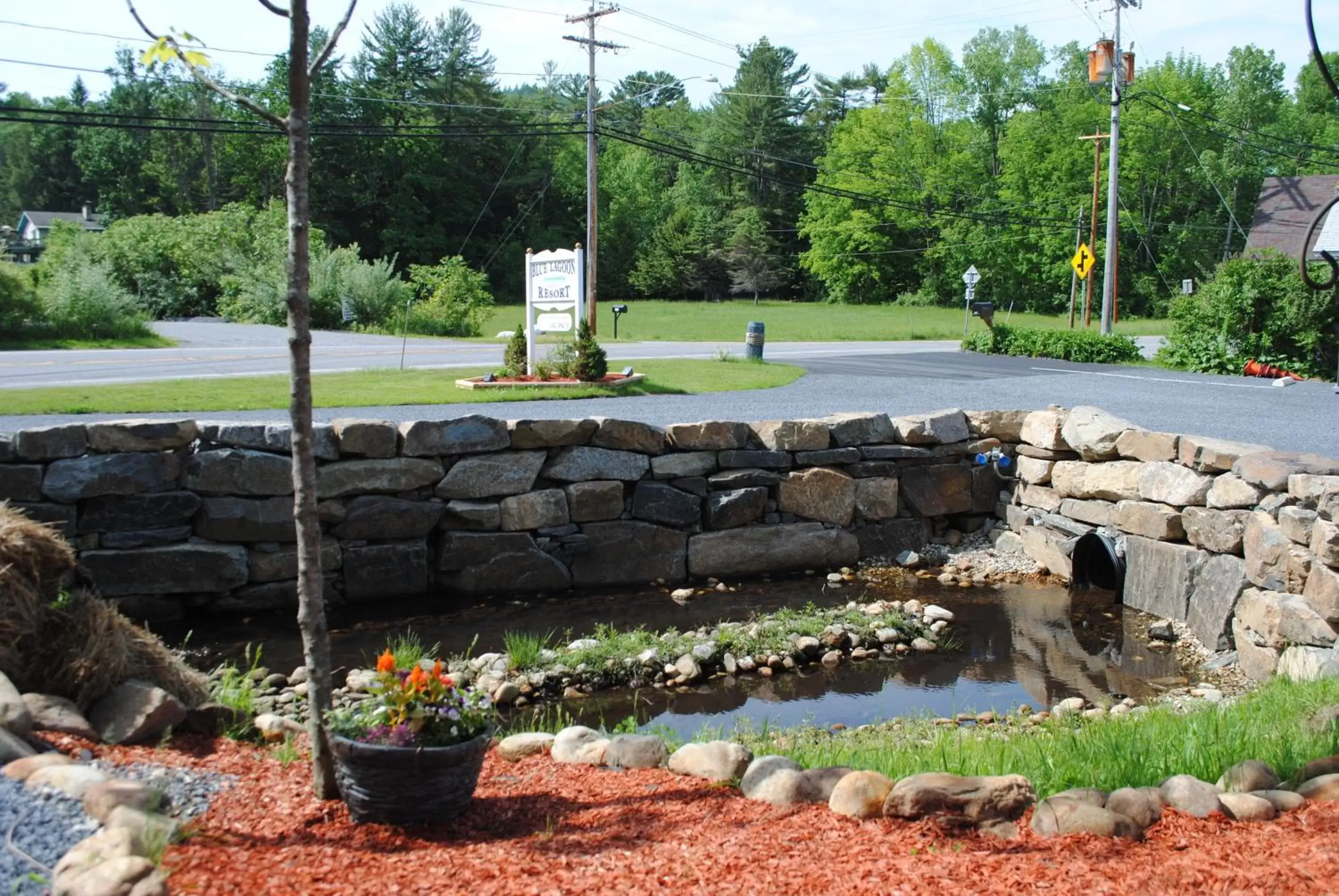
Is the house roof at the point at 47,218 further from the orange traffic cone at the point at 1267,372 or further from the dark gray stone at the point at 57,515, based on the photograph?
the dark gray stone at the point at 57,515

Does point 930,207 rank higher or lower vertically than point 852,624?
higher

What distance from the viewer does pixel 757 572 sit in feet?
33.3

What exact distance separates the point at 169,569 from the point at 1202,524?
24.7 ft

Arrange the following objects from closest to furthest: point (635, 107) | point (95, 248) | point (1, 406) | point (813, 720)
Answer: point (813, 720) → point (1, 406) → point (95, 248) → point (635, 107)

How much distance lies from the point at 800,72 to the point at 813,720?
218 ft

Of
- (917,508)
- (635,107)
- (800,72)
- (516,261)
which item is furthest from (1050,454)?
(635,107)

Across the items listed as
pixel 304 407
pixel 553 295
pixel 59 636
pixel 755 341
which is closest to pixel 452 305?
pixel 755 341

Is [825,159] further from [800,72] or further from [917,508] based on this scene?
[917,508]

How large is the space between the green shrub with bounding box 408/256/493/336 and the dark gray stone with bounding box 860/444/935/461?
78.0 ft

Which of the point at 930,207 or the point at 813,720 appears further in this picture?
the point at 930,207

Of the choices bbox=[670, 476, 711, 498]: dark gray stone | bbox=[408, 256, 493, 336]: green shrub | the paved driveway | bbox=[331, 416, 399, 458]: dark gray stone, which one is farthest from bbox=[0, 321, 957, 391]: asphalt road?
bbox=[670, 476, 711, 498]: dark gray stone

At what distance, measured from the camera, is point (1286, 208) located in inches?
1481

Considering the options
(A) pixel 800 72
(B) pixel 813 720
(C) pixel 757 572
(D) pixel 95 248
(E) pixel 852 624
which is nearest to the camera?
(B) pixel 813 720

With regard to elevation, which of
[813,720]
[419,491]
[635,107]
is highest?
[635,107]
